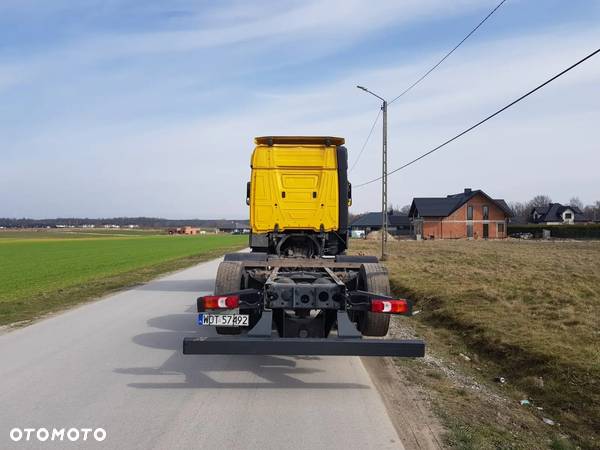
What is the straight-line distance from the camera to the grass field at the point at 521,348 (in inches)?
192

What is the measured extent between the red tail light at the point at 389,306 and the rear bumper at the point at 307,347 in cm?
74

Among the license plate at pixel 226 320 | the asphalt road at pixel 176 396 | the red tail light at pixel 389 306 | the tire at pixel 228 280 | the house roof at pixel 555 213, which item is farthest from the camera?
the house roof at pixel 555 213

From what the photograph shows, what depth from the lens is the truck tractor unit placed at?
538 centimetres

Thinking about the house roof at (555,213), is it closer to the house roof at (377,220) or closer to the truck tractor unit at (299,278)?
the house roof at (377,220)

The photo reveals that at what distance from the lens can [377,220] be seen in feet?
349

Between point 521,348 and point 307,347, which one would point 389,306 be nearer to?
point 307,347

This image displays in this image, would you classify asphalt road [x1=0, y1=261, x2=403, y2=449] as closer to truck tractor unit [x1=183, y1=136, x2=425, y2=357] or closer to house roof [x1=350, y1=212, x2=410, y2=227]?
truck tractor unit [x1=183, y1=136, x2=425, y2=357]

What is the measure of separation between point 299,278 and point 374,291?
1.03 metres

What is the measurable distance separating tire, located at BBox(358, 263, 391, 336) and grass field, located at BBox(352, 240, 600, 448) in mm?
1153

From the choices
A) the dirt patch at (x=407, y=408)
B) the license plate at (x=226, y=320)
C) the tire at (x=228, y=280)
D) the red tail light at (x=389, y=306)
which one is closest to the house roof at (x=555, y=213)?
the tire at (x=228, y=280)

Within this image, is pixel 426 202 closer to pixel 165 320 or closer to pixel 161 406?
pixel 165 320

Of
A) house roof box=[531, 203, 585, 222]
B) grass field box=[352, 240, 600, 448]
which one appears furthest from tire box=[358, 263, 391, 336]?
house roof box=[531, 203, 585, 222]

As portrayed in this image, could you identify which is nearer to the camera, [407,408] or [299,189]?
[407,408]

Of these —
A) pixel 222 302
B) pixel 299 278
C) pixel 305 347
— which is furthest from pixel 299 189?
pixel 305 347
